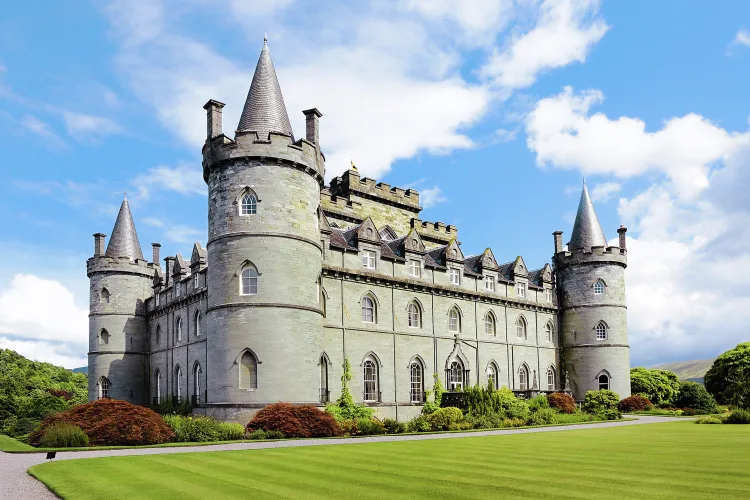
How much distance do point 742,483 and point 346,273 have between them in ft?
82.9

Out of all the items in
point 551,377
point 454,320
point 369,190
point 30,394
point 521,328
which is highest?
point 369,190

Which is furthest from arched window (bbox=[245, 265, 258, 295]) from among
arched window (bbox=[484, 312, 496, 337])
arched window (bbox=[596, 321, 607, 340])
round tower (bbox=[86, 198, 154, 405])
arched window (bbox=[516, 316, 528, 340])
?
arched window (bbox=[596, 321, 607, 340])

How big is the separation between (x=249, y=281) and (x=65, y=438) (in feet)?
35.4

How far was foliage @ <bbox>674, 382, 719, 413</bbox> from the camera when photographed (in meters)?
48.4

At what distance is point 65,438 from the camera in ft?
75.6

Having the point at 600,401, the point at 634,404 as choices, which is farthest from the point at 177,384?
the point at 634,404

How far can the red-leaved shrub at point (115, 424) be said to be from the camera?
23500 millimetres

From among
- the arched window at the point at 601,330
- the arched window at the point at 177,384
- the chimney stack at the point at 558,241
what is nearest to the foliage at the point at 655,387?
the arched window at the point at 601,330

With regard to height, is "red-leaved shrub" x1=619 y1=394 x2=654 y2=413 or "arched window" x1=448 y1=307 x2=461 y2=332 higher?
"arched window" x1=448 y1=307 x2=461 y2=332

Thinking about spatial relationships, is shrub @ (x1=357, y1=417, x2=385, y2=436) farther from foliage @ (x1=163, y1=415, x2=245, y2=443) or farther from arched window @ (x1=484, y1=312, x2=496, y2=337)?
arched window @ (x1=484, y1=312, x2=496, y2=337)

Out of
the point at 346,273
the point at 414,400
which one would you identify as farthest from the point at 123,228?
the point at 414,400

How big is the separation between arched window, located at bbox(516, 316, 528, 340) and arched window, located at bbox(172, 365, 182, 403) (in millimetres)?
23196

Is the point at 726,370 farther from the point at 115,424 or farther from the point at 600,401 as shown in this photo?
the point at 115,424

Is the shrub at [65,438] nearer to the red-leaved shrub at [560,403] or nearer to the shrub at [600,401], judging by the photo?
the red-leaved shrub at [560,403]
